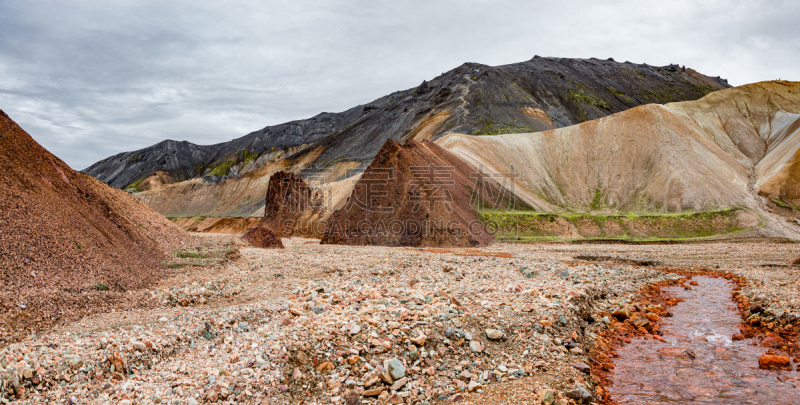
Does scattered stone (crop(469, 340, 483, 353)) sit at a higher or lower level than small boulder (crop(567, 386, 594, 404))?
higher

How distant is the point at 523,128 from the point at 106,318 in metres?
91.7

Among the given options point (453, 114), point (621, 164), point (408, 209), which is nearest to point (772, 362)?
point (408, 209)

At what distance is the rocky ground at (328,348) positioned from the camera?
6.72 meters

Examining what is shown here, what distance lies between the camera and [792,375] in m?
8.41

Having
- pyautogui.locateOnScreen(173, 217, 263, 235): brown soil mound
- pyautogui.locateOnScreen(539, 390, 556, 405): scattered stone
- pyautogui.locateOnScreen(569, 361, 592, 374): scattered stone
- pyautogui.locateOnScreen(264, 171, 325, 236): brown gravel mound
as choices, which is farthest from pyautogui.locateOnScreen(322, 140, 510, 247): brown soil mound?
pyautogui.locateOnScreen(173, 217, 263, 235): brown soil mound

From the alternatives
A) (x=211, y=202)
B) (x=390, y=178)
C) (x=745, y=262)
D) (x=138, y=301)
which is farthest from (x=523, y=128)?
(x=138, y=301)

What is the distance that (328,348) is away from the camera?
7973mm

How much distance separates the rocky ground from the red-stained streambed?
33.5 inches

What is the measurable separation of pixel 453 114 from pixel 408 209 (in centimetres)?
6797

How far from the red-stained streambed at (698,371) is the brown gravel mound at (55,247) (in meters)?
11.5

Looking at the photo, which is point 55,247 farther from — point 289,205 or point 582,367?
point 289,205

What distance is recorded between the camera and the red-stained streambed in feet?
25.1

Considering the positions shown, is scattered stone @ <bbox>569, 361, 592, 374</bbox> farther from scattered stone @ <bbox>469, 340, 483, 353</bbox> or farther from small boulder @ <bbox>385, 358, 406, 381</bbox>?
small boulder @ <bbox>385, 358, 406, 381</bbox>

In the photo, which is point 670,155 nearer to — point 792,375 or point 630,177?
point 630,177
